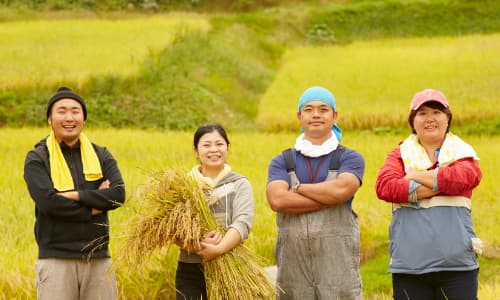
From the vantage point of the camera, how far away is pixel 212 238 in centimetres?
444

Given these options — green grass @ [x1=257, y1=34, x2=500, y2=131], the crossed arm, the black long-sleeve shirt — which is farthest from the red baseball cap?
green grass @ [x1=257, y1=34, x2=500, y2=131]

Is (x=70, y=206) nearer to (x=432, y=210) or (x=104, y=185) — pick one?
(x=104, y=185)

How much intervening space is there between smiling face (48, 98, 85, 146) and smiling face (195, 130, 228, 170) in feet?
2.70

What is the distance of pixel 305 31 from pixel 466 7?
7000mm

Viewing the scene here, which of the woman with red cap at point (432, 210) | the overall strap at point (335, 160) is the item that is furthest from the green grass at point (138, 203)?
the woman with red cap at point (432, 210)

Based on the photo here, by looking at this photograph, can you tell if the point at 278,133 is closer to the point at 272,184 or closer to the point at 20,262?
the point at 20,262

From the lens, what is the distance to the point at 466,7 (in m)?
31.8

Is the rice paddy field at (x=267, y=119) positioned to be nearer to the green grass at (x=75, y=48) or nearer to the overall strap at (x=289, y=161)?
the green grass at (x=75, y=48)

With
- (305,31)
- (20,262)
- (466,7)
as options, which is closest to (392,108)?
(20,262)

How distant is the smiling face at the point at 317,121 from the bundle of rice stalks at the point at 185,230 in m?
0.76

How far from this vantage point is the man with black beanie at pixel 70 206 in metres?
4.73

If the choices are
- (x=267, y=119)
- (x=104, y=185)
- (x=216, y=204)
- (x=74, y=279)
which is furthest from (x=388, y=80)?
(x=74, y=279)

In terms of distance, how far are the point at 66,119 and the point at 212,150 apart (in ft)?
3.22

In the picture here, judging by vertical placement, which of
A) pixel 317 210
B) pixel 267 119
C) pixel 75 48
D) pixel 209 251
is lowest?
pixel 209 251
